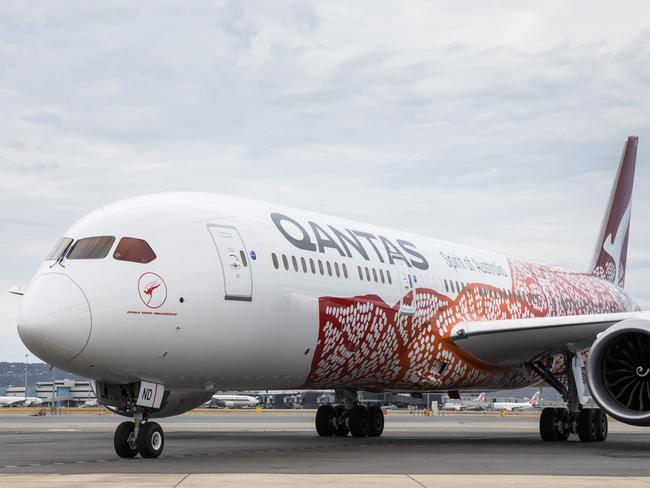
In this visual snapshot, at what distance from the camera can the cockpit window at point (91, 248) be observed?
14.5 meters

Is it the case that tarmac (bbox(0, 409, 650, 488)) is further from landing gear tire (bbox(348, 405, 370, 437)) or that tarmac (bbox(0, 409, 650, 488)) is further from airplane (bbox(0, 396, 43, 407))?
airplane (bbox(0, 396, 43, 407))

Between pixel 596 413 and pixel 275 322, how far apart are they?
33.1ft

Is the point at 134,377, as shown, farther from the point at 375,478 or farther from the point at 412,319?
the point at 412,319

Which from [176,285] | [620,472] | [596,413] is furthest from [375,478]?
[596,413]

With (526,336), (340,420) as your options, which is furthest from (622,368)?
(340,420)

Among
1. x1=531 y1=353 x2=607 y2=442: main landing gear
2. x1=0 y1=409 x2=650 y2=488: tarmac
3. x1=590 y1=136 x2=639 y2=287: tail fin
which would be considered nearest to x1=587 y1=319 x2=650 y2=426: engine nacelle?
x1=0 y1=409 x2=650 y2=488: tarmac

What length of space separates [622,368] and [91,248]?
392 inches

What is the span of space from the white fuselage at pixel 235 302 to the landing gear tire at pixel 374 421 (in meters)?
2.87

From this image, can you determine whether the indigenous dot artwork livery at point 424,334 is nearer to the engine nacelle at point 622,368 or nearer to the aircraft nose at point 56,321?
the engine nacelle at point 622,368

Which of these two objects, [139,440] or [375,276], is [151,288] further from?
[375,276]

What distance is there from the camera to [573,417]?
2300cm

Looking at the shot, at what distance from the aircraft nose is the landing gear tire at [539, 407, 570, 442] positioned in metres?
12.7

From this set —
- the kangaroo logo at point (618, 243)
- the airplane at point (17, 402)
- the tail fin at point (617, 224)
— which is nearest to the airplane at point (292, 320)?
the tail fin at point (617, 224)

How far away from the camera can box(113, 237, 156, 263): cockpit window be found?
47.8 ft
